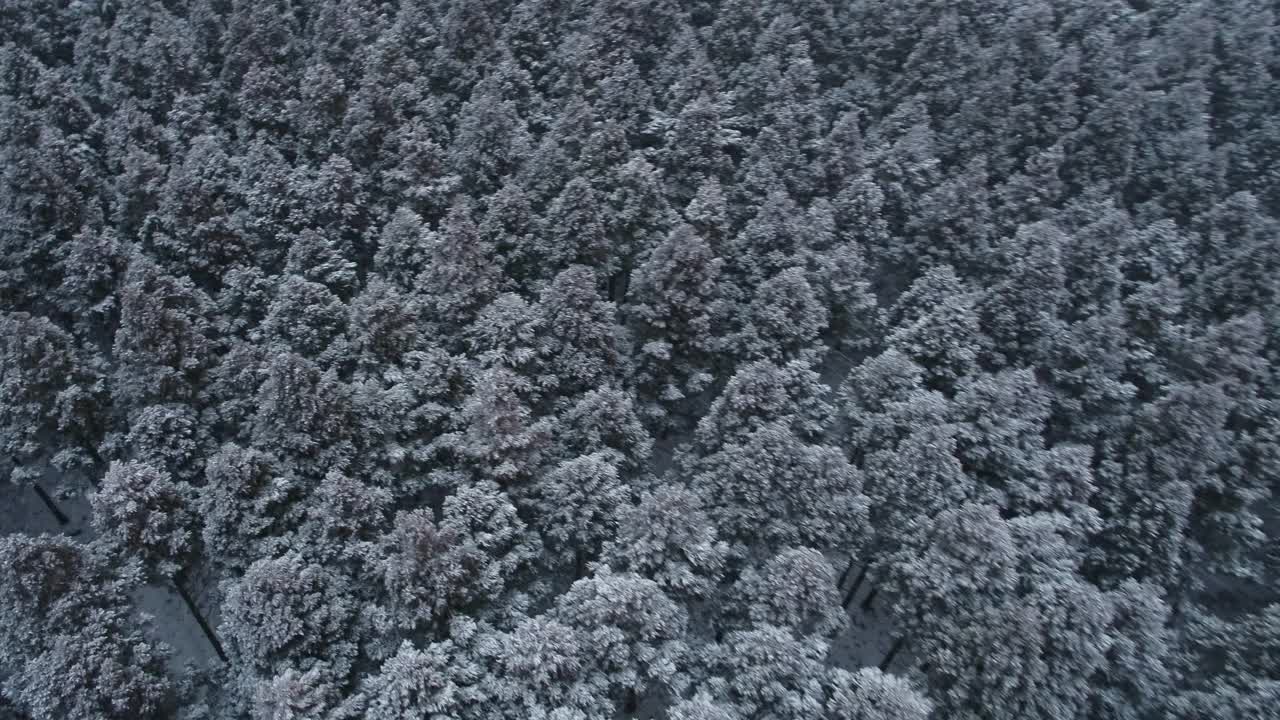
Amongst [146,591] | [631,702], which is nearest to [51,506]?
[146,591]

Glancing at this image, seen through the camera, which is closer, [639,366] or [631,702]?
[631,702]

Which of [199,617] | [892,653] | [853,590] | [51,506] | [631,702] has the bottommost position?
[853,590]

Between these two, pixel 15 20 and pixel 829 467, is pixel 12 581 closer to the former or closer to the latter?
pixel 829 467

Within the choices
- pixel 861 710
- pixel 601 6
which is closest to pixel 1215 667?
pixel 861 710

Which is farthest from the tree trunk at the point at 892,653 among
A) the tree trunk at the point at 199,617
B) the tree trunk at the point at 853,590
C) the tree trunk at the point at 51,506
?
the tree trunk at the point at 51,506

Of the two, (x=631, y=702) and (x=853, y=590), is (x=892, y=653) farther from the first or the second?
(x=631, y=702)

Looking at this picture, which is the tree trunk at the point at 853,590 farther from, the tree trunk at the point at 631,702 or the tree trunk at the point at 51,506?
the tree trunk at the point at 51,506
